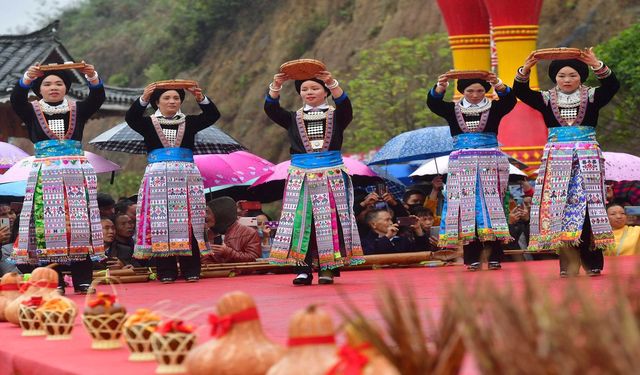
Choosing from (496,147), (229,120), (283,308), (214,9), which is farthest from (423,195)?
(214,9)

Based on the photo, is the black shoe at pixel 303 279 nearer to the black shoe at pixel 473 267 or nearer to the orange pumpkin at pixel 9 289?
the black shoe at pixel 473 267

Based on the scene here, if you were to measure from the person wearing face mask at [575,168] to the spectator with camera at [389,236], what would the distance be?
2.56m

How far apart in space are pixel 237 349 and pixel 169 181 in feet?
21.0

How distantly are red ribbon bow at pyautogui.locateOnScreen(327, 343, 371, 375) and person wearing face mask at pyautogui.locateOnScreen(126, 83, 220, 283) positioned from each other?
7054 mm

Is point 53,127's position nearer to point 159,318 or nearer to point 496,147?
point 496,147

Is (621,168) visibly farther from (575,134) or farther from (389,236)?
(575,134)

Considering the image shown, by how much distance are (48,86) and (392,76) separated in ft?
47.7

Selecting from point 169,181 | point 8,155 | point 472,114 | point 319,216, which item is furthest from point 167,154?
point 8,155

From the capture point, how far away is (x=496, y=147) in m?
10.6

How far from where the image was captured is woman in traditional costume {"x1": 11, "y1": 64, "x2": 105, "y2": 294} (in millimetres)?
9531

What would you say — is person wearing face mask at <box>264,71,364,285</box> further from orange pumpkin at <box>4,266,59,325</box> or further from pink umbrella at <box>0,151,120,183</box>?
pink umbrella at <box>0,151,120,183</box>

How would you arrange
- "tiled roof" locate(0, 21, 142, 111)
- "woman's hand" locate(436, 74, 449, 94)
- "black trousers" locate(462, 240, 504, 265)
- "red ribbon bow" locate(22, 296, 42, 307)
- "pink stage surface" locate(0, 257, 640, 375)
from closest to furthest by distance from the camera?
1. "pink stage surface" locate(0, 257, 640, 375)
2. "red ribbon bow" locate(22, 296, 42, 307)
3. "woman's hand" locate(436, 74, 449, 94)
4. "black trousers" locate(462, 240, 504, 265)
5. "tiled roof" locate(0, 21, 142, 111)

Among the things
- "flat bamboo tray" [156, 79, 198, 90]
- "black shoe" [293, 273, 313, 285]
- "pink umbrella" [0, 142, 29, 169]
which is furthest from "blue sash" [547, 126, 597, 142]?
"pink umbrella" [0, 142, 29, 169]

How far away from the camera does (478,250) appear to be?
10703 millimetres
